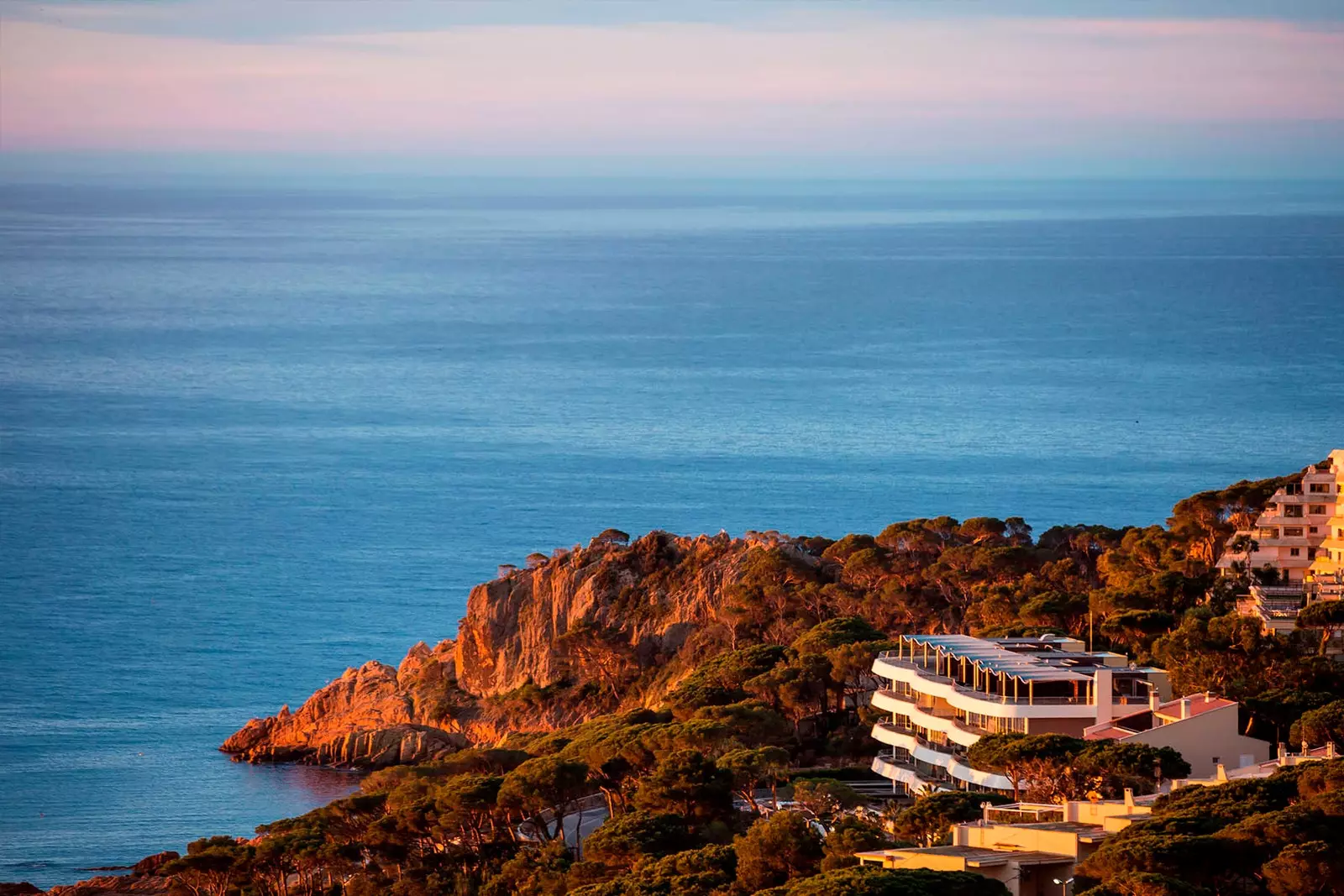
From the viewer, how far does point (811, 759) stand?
42.9 m

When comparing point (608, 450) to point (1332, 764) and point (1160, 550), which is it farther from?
point (1332, 764)

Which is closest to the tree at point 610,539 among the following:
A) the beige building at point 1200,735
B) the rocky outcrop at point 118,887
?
the rocky outcrop at point 118,887

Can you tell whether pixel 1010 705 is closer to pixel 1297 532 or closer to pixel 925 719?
pixel 925 719

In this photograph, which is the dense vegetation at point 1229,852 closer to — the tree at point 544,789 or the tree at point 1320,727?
the tree at point 1320,727

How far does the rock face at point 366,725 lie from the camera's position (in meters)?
60.3

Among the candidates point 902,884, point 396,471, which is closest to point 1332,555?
point 902,884

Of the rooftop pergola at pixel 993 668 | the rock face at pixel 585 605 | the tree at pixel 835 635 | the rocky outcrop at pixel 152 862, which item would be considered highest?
the rock face at pixel 585 605

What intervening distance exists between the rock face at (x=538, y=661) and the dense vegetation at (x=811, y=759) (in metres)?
0.28

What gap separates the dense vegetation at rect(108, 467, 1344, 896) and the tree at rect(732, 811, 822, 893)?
3 cm

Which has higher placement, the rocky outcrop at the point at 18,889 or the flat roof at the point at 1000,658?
the flat roof at the point at 1000,658

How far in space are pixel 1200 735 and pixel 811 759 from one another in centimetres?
943

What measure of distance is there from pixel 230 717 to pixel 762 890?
4203cm

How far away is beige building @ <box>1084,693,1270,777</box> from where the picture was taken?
35.6 m

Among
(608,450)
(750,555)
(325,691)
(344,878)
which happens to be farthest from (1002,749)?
(608,450)
